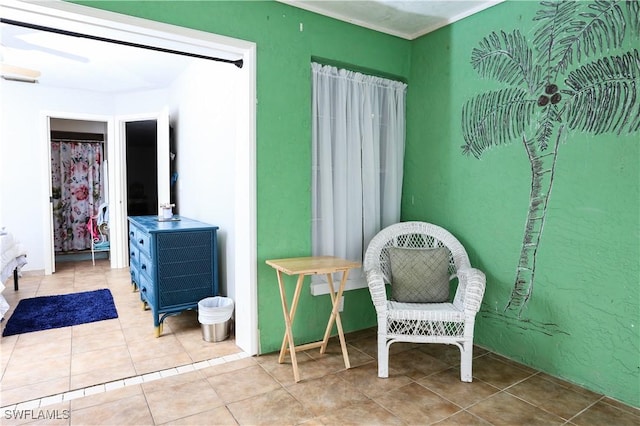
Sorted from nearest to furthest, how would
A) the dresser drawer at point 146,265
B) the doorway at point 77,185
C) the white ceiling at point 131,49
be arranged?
the white ceiling at point 131,49 → the dresser drawer at point 146,265 → the doorway at point 77,185

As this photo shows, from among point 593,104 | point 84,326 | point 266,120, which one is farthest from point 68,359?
point 593,104

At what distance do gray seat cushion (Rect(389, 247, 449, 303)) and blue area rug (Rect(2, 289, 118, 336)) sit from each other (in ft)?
9.01

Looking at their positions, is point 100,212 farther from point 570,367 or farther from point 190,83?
point 570,367

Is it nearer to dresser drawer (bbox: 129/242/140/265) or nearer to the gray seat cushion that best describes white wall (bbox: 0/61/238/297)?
dresser drawer (bbox: 129/242/140/265)

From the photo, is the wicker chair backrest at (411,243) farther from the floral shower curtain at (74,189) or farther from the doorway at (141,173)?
the doorway at (141,173)

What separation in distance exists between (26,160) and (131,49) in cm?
271

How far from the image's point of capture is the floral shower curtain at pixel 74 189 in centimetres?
652

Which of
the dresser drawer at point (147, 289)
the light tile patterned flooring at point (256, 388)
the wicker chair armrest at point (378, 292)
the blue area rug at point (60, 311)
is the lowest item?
the light tile patterned flooring at point (256, 388)

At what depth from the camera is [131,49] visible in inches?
155

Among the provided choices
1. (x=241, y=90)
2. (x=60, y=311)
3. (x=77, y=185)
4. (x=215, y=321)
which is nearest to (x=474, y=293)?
(x=215, y=321)

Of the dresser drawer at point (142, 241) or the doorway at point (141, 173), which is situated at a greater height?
the doorway at point (141, 173)

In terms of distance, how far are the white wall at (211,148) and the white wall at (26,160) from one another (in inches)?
79.8

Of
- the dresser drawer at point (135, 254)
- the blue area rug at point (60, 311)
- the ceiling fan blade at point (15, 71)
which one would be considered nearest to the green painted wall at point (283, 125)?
the dresser drawer at point (135, 254)

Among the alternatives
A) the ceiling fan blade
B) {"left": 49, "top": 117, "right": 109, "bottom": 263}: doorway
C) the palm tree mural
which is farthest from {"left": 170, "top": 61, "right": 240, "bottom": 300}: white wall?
{"left": 49, "top": 117, "right": 109, "bottom": 263}: doorway
